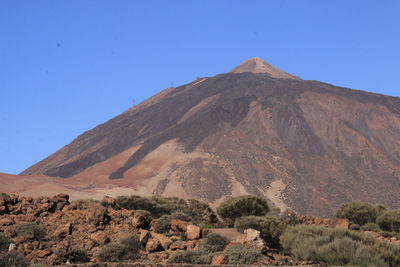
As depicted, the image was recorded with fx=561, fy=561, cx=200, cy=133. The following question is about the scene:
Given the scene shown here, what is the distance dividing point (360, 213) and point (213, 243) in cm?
1904

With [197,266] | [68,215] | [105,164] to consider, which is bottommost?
[197,266]

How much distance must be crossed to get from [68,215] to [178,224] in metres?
4.02

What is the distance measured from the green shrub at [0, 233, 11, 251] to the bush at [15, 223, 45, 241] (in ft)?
2.78

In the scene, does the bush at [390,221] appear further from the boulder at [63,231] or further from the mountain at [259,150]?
the mountain at [259,150]

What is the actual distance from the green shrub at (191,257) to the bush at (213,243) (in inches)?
46.5

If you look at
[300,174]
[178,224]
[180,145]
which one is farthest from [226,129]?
[178,224]

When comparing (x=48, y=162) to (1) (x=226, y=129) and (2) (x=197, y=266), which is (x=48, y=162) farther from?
(2) (x=197, y=266)

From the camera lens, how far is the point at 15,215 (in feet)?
66.9

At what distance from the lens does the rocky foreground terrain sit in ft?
53.1

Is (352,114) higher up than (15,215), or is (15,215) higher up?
(352,114)

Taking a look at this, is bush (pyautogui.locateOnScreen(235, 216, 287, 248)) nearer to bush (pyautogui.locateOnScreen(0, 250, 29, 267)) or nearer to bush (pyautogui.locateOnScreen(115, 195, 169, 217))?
bush (pyautogui.locateOnScreen(115, 195, 169, 217))

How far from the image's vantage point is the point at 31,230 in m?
18.2

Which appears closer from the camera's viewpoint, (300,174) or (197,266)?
(197,266)

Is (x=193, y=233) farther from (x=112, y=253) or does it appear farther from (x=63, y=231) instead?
(x=63, y=231)
